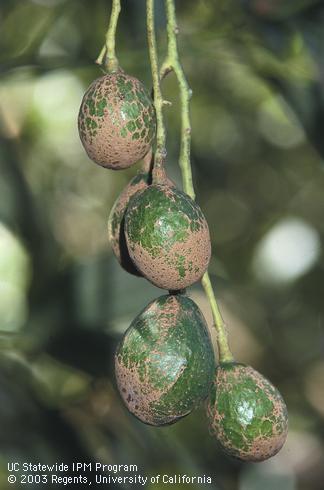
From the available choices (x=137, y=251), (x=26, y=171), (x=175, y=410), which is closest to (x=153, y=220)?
(x=137, y=251)

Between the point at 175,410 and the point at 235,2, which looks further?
the point at 235,2

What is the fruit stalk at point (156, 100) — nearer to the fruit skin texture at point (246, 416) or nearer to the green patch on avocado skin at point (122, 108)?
the green patch on avocado skin at point (122, 108)

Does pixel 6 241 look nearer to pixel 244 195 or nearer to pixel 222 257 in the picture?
pixel 222 257

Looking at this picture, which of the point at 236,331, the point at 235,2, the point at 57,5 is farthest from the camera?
the point at 236,331

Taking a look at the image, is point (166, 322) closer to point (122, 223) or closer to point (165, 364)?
point (165, 364)

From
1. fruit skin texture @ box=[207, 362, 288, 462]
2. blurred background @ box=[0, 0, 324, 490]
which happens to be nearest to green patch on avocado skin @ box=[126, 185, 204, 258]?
fruit skin texture @ box=[207, 362, 288, 462]

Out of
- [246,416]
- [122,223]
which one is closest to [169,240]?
[122,223]

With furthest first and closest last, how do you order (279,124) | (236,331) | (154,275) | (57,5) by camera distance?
(279,124) < (236,331) < (57,5) < (154,275)
